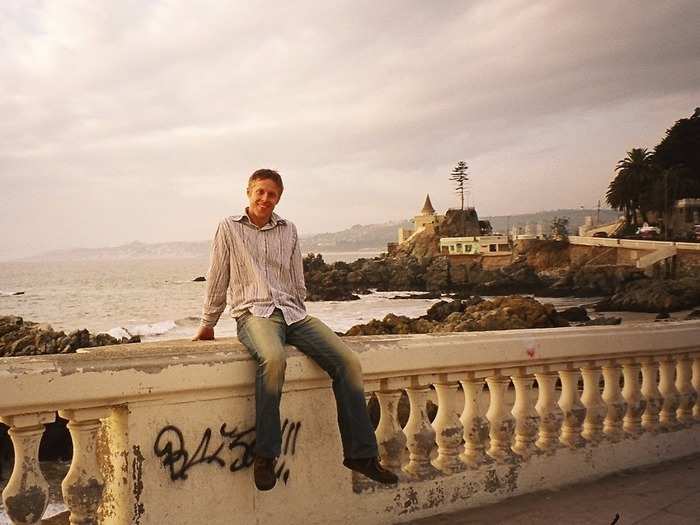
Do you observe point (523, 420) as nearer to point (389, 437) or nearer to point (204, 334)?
point (389, 437)

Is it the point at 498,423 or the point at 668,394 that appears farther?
the point at 668,394

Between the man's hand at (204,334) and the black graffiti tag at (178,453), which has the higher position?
the man's hand at (204,334)

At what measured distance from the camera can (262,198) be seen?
346 centimetres

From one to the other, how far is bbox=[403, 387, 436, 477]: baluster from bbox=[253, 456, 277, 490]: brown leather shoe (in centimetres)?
90

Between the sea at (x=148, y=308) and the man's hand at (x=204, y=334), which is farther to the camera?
Result: the sea at (x=148, y=308)

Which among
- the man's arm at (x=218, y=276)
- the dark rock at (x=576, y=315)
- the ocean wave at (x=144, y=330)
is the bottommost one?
the ocean wave at (x=144, y=330)

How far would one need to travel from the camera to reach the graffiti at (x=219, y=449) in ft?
9.42

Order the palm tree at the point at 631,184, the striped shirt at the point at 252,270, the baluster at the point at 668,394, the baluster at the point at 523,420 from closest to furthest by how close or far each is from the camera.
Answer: the striped shirt at the point at 252,270 < the baluster at the point at 523,420 < the baluster at the point at 668,394 < the palm tree at the point at 631,184

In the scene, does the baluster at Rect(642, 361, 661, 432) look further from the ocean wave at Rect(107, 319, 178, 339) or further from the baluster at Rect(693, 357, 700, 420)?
the ocean wave at Rect(107, 319, 178, 339)

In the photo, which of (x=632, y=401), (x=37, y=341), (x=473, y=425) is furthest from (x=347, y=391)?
(x=37, y=341)

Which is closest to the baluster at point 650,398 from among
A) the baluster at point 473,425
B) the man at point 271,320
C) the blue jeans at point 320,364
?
the baluster at point 473,425

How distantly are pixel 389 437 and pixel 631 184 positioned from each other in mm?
77811

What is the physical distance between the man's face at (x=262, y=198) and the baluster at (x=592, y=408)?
7.74 ft

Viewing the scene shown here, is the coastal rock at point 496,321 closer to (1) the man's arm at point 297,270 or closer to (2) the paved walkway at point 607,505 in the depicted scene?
(2) the paved walkway at point 607,505
